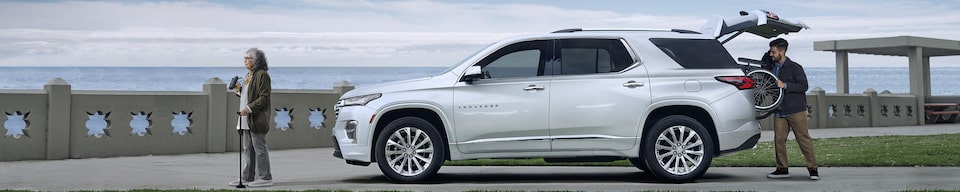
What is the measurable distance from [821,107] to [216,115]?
20458mm

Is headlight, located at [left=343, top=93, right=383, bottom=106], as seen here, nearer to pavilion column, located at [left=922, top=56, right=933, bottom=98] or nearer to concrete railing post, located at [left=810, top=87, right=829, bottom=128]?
concrete railing post, located at [left=810, top=87, right=829, bottom=128]

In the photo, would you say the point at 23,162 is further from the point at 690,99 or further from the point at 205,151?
the point at 690,99

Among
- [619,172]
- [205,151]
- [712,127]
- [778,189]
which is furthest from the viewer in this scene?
[205,151]

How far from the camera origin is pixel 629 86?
454 inches

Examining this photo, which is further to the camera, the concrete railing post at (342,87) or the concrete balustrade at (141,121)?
the concrete railing post at (342,87)

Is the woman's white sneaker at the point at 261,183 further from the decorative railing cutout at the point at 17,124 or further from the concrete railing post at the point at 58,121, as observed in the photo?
the decorative railing cutout at the point at 17,124

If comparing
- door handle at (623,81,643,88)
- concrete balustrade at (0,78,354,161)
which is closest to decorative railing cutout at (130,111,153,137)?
concrete balustrade at (0,78,354,161)

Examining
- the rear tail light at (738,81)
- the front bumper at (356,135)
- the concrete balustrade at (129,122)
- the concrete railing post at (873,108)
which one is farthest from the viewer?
the concrete railing post at (873,108)

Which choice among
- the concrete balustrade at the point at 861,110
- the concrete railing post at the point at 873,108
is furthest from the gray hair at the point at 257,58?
the concrete railing post at the point at 873,108

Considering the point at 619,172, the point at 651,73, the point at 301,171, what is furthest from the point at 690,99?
the point at 301,171

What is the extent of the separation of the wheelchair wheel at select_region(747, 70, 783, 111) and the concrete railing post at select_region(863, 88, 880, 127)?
84.0ft

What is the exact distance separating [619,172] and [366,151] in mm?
3567

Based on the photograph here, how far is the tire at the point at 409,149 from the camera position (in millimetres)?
11523

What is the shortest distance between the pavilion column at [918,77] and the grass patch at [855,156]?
15263mm
